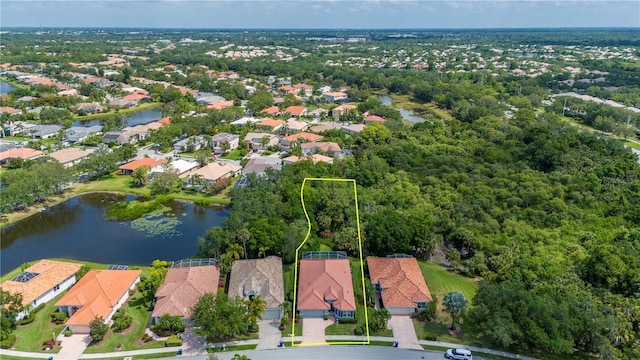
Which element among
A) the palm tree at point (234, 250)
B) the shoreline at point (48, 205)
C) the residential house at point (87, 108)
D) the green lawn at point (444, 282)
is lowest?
the green lawn at point (444, 282)

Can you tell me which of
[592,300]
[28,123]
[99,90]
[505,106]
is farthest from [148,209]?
[505,106]

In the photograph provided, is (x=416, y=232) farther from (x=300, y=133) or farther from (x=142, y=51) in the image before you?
(x=142, y=51)

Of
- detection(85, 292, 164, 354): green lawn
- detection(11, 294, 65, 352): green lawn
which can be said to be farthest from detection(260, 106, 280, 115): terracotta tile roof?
detection(11, 294, 65, 352): green lawn

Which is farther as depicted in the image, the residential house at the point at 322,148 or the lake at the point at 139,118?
the lake at the point at 139,118

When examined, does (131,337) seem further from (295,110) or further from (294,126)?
(295,110)

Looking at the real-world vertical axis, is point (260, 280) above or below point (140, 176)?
below

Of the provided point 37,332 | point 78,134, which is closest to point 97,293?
point 37,332

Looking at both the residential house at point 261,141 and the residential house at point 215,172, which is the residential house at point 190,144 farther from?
the residential house at point 215,172

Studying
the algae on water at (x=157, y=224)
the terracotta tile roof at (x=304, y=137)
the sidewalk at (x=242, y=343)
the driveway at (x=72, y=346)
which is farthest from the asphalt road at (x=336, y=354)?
the terracotta tile roof at (x=304, y=137)
